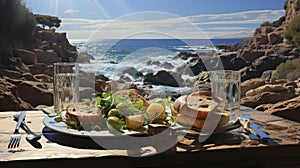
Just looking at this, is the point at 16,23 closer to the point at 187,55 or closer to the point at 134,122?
the point at 187,55

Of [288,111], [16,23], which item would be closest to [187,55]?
[288,111]

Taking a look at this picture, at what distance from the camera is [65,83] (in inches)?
39.2

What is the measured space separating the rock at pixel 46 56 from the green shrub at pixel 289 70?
110 inches

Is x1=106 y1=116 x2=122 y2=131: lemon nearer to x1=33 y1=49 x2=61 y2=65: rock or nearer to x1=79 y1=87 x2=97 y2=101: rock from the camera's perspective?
x1=79 y1=87 x2=97 y2=101: rock

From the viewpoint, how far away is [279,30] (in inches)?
187

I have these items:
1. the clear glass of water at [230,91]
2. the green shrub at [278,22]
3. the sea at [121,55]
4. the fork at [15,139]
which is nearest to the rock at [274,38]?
the green shrub at [278,22]

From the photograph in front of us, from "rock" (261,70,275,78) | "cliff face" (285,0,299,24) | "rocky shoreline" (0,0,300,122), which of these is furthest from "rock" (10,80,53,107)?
"cliff face" (285,0,299,24)

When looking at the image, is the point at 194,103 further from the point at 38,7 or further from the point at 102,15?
the point at 38,7

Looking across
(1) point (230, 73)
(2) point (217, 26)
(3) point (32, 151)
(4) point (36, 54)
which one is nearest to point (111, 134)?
(3) point (32, 151)

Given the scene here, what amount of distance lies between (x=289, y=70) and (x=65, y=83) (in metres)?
3.76

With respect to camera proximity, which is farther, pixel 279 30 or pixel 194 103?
pixel 279 30

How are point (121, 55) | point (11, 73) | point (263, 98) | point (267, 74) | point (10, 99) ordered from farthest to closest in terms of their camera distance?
point (267, 74), point (11, 73), point (263, 98), point (10, 99), point (121, 55)

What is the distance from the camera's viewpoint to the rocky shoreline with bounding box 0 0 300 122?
1.88 meters

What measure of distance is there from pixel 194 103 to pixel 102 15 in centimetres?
164
